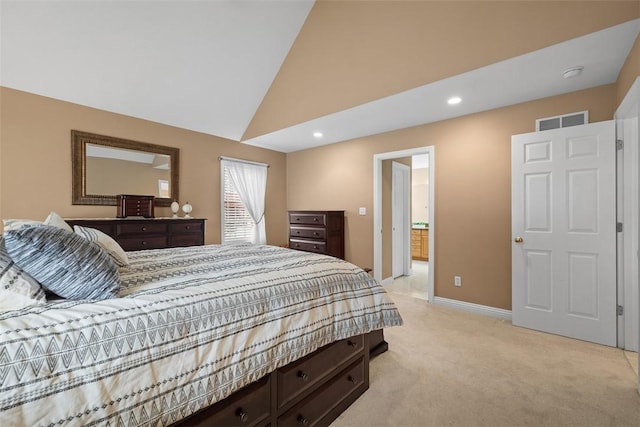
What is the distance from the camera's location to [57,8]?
2512 mm

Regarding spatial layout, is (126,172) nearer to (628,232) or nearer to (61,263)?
(61,263)

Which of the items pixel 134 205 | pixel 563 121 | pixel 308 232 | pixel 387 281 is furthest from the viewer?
pixel 387 281

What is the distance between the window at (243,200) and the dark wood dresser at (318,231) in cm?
71

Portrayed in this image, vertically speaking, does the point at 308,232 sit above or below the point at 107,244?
below

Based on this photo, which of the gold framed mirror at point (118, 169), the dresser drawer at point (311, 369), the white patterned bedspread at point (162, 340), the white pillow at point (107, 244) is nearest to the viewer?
the white patterned bedspread at point (162, 340)

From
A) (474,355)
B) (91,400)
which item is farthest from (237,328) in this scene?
(474,355)

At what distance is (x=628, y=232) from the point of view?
8.16ft

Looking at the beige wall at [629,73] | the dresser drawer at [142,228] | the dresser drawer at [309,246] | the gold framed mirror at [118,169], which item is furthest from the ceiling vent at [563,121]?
the gold framed mirror at [118,169]

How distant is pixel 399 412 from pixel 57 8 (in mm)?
4188

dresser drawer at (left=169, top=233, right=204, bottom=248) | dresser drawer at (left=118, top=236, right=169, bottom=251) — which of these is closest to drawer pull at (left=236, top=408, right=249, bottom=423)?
dresser drawer at (left=118, top=236, right=169, bottom=251)

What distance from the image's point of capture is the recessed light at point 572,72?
2453mm

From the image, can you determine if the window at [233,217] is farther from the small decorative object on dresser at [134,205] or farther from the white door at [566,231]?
the white door at [566,231]

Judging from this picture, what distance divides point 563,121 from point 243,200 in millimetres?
4409

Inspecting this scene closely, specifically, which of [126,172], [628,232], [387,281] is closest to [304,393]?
[628,232]
